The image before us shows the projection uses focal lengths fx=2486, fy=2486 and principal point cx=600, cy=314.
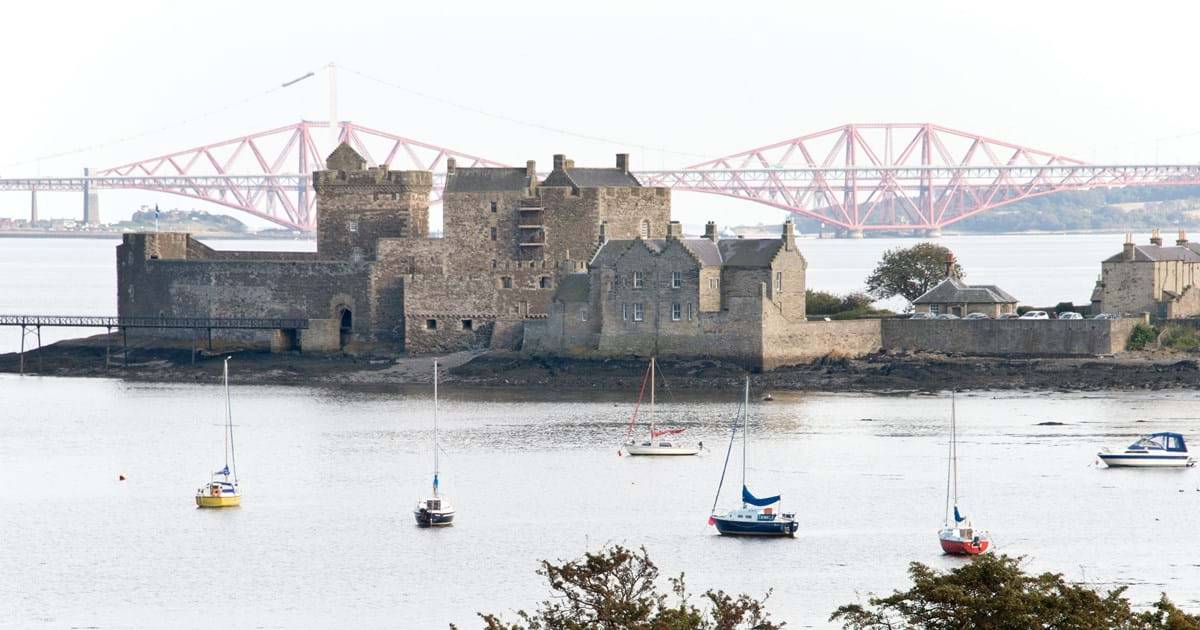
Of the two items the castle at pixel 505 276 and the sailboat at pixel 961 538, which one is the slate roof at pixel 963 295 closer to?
the castle at pixel 505 276

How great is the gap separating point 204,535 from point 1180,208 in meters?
125

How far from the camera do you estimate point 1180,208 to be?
147000 mm

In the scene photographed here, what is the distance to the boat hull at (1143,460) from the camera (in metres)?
32.4

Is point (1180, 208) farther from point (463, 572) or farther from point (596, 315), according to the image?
point (463, 572)

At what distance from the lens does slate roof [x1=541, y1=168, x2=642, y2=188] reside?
46.4 meters

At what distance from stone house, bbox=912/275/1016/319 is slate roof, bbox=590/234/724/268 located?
4634 mm

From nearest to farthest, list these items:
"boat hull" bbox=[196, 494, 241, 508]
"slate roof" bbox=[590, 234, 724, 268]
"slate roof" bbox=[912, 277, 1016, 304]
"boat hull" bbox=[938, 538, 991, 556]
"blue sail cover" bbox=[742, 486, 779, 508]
Answer: 1. "boat hull" bbox=[938, 538, 991, 556]
2. "blue sail cover" bbox=[742, 486, 779, 508]
3. "boat hull" bbox=[196, 494, 241, 508]
4. "slate roof" bbox=[590, 234, 724, 268]
5. "slate roof" bbox=[912, 277, 1016, 304]

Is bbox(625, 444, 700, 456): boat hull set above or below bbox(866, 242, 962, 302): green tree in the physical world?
below

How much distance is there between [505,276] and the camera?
46.2 m

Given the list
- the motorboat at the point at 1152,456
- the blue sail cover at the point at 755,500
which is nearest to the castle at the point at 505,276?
the motorboat at the point at 1152,456

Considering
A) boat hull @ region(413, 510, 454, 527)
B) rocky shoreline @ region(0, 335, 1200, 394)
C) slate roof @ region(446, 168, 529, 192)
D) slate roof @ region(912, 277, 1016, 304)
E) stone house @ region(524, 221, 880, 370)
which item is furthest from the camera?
slate roof @ region(446, 168, 529, 192)

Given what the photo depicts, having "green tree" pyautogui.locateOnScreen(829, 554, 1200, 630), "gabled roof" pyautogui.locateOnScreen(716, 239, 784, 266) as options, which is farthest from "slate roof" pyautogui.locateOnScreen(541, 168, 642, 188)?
"green tree" pyautogui.locateOnScreen(829, 554, 1200, 630)

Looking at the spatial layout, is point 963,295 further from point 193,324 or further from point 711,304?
point 193,324

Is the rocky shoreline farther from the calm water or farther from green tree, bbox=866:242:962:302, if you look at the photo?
green tree, bbox=866:242:962:302
